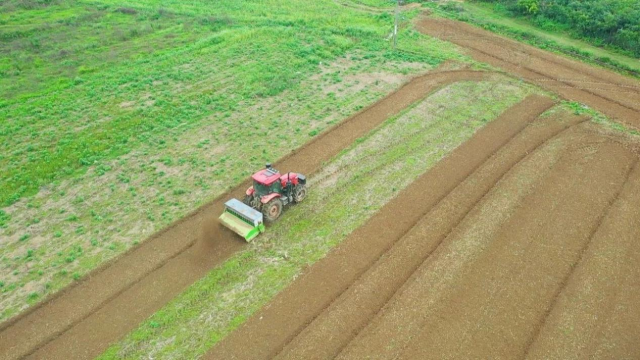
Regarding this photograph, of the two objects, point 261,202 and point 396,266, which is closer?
point 396,266

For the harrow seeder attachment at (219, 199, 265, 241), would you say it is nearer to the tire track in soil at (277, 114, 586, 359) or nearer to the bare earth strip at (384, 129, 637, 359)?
the tire track in soil at (277, 114, 586, 359)

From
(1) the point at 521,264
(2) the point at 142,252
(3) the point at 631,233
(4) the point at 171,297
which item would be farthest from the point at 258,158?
(3) the point at 631,233

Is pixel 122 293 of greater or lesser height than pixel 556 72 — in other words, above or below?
below

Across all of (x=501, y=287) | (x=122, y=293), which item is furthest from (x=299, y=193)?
(x=501, y=287)

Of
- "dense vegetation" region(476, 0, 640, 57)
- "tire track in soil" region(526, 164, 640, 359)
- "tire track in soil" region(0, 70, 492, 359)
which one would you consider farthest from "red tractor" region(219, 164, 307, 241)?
"dense vegetation" region(476, 0, 640, 57)

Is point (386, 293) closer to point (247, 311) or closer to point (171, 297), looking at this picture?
point (247, 311)

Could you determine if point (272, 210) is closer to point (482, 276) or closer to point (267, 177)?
point (267, 177)
